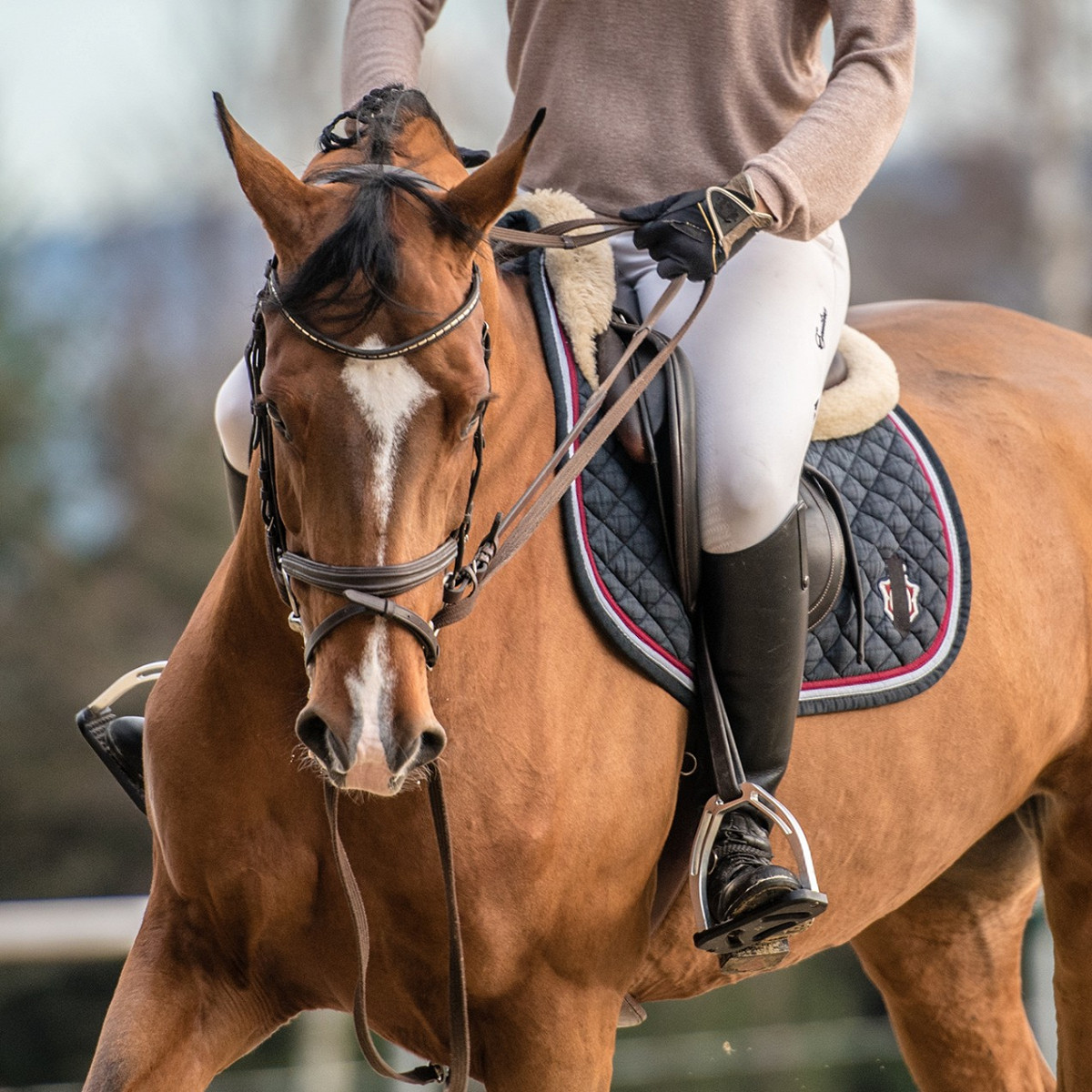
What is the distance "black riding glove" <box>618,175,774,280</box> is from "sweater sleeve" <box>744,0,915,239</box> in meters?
0.06

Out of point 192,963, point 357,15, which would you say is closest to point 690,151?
point 357,15

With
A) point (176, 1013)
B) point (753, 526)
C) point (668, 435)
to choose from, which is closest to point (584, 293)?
point (668, 435)

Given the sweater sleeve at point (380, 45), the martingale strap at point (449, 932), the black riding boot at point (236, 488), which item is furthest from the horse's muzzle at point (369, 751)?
the sweater sleeve at point (380, 45)

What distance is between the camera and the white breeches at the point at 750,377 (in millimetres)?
2846

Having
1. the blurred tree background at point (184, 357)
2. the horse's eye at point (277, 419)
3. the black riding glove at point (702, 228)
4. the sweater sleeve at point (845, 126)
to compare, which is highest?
the sweater sleeve at point (845, 126)

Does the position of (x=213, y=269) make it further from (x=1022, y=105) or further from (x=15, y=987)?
(x=15, y=987)

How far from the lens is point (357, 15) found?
330 cm

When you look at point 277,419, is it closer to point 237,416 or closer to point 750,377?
point 237,416

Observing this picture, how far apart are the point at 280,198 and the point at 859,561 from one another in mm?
1573

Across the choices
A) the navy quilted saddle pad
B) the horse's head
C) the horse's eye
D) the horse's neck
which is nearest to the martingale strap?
the horse's neck

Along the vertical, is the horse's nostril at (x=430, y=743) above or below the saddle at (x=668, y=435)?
below

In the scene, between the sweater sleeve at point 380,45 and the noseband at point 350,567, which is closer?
the noseband at point 350,567

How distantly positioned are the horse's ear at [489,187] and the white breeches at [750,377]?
74cm

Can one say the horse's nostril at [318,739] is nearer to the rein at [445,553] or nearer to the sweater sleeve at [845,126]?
the rein at [445,553]
